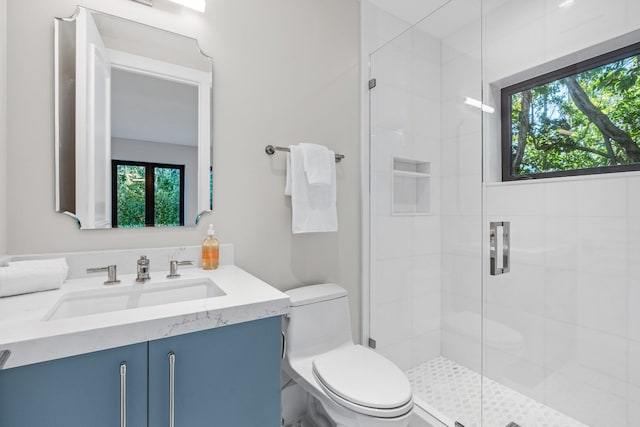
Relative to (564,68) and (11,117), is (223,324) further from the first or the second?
(564,68)

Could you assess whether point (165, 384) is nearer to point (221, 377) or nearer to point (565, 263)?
point (221, 377)

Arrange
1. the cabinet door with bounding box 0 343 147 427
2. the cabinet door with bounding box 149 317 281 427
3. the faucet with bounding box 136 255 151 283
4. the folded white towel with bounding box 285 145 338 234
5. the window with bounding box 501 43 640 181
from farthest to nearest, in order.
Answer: the folded white towel with bounding box 285 145 338 234, the window with bounding box 501 43 640 181, the faucet with bounding box 136 255 151 283, the cabinet door with bounding box 149 317 281 427, the cabinet door with bounding box 0 343 147 427

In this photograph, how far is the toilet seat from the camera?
106 centimetres

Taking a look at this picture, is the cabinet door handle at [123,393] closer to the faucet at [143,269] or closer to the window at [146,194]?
the faucet at [143,269]

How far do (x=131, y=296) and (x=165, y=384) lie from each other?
432 millimetres

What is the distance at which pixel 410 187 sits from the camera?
1.88m

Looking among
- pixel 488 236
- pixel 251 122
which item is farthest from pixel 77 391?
pixel 488 236

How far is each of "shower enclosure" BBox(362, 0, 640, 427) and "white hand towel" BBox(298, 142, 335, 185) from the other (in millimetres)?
412

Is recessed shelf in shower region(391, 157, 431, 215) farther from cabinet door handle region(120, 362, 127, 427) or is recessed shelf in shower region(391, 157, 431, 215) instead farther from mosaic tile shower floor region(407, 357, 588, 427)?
cabinet door handle region(120, 362, 127, 427)

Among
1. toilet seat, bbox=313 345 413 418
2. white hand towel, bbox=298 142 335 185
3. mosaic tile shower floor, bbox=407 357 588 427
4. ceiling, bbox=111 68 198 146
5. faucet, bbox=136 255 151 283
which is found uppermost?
ceiling, bbox=111 68 198 146

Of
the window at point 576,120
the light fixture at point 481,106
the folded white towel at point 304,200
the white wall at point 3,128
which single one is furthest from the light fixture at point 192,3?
the window at point 576,120

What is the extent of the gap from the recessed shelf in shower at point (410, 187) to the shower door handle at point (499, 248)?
37 cm

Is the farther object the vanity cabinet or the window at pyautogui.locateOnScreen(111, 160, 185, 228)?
the window at pyautogui.locateOnScreen(111, 160, 185, 228)

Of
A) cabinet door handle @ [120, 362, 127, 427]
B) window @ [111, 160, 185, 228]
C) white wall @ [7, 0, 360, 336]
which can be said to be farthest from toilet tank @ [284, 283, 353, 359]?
cabinet door handle @ [120, 362, 127, 427]
